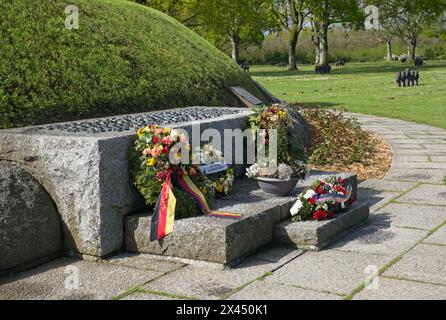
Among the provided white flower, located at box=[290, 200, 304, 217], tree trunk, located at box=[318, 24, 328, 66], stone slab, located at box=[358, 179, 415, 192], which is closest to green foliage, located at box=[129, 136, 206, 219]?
white flower, located at box=[290, 200, 304, 217]

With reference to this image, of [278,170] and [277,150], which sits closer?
[278,170]

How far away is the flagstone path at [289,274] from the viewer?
15.3 ft

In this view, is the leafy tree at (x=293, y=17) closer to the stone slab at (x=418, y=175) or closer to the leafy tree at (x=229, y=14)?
the leafy tree at (x=229, y=14)

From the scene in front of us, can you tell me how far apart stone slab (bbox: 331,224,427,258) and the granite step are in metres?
0.70

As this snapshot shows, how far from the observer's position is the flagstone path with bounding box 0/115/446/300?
15.3 feet

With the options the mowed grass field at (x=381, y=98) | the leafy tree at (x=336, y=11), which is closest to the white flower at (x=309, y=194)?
the mowed grass field at (x=381, y=98)

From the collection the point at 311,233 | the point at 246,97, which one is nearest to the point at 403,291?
the point at 311,233

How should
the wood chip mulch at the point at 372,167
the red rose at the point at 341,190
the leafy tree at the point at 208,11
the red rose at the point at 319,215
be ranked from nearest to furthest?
the red rose at the point at 319,215 → the red rose at the point at 341,190 → the wood chip mulch at the point at 372,167 → the leafy tree at the point at 208,11

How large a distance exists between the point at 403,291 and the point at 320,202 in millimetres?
1631

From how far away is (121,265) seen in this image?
5438 mm

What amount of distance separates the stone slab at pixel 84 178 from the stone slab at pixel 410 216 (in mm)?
2759

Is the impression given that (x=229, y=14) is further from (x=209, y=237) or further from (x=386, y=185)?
(x=209, y=237)

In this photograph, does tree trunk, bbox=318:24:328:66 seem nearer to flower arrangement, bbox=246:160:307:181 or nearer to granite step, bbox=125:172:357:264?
flower arrangement, bbox=246:160:307:181

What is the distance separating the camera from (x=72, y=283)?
16.3ft
